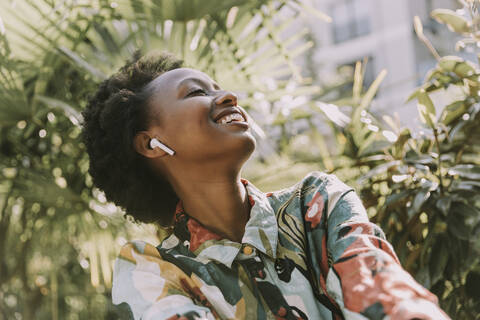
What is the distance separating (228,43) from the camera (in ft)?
7.13

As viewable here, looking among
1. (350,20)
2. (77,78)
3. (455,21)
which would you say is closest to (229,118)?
(455,21)

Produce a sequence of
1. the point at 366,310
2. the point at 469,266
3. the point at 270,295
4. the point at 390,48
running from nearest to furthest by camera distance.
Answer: the point at 366,310 → the point at 270,295 → the point at 469,266 → the point at 390,48

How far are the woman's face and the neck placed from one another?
0.18 feet

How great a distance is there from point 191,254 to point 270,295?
0.68 feet

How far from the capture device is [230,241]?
45.4 inches

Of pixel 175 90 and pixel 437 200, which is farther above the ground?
pixel 175 90

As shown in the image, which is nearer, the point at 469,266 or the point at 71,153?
the point at 469,266

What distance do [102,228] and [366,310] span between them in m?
1.93

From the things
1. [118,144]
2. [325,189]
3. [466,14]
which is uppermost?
→ [118,144]

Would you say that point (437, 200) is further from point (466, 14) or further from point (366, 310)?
point (366, 310)

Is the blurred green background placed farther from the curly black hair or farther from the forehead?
the forehead

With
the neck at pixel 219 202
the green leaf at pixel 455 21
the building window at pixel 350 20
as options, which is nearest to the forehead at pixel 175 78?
the neck at pixel 219 202

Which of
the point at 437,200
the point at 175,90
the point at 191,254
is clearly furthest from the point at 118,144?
the point at 437,200

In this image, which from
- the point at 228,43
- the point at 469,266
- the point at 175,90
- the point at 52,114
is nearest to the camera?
the point at 175,90
